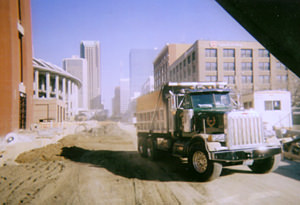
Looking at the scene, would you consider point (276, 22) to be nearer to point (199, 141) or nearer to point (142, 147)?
point (199, 141)

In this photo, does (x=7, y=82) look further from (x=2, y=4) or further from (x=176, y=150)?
(x=176, y=150)

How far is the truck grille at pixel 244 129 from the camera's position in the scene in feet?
22.5

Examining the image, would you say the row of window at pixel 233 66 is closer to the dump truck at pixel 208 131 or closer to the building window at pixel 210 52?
the building window at pixel 210 52

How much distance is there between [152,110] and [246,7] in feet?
30.9

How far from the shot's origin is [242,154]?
21.6ft

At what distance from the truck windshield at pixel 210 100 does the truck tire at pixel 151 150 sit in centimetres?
348

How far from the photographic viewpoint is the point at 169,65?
226ft

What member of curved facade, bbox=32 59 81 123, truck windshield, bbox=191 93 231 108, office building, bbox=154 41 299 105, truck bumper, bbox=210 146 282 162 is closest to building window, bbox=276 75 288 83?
office building, bbox=154 41 299 105

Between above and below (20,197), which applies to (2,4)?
above

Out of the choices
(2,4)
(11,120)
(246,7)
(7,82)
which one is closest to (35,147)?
(11,120)

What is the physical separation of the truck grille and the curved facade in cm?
3069

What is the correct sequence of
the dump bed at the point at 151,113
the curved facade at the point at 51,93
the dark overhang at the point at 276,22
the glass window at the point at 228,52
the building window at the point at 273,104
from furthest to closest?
the glass window at the point at 228,52, the curved facade at the point at 51,93, the building window at the point at 273,104, the dump bed at the point at 151,113, the dark overhang at the point at 276,22

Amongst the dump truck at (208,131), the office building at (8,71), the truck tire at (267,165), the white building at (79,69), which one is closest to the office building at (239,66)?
the office building at (8,71)

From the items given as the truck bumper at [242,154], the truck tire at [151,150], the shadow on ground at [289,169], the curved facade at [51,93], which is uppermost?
the curved facade at [51,93]
